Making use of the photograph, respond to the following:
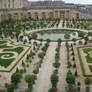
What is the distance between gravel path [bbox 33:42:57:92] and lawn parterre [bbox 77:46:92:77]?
178 inches

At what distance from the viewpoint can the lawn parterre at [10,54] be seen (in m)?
26.1

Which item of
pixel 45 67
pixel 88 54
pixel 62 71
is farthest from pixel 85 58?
pixel 45 67

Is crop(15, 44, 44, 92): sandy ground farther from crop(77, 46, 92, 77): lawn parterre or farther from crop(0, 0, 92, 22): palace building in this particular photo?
crop(0, 0, 92, 22): palace building

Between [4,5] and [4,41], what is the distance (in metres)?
42.6

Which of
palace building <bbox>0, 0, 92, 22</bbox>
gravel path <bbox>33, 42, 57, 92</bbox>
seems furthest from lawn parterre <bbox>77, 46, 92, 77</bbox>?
palace building <bbox>0, 0, 92, 22</bbox>

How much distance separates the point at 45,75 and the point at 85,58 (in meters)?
8.42

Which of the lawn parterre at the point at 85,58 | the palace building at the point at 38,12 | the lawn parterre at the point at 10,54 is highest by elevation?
the palace building at the point at 38,12

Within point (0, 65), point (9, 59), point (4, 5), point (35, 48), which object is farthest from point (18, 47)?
point (4, 5)

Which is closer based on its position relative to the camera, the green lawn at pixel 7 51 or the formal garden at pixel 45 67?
the formal garden at pixel 45 67

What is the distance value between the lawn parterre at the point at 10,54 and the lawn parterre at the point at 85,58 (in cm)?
985

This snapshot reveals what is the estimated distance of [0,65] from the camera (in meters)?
26.4

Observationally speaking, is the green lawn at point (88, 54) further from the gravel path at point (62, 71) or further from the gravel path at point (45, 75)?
the gravel path at point (45, 75)

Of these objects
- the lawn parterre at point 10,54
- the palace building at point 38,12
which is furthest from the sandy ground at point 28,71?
the palace building at point 38,12

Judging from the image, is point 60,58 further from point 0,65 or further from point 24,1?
point 24,1
